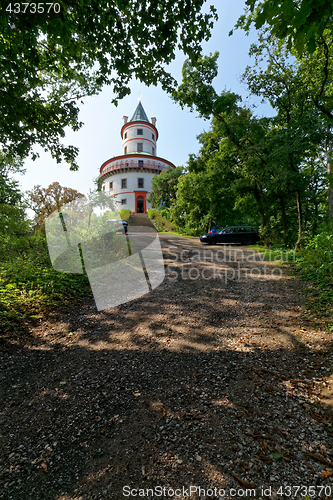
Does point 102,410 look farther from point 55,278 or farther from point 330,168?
point 330,168

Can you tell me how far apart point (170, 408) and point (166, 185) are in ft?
98.2

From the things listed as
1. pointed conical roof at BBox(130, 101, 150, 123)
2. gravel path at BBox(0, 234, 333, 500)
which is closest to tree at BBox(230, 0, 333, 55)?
gravel path at BBox(0, 234, 333, 500)

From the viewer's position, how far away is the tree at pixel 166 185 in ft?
95.7

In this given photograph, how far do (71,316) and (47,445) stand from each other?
11.0 feet

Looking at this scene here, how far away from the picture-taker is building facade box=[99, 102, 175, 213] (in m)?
42.0

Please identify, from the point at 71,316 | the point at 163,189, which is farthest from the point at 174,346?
the point at 163,189

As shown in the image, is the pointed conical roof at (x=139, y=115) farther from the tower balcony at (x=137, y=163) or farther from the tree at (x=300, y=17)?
the tree at (x=300, y=17)

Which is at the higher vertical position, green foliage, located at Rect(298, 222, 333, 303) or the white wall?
the white wall

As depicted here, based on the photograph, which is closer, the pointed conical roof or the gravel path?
the gravel path

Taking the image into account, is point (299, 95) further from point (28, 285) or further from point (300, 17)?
point (28, 285)

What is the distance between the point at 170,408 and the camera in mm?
2781

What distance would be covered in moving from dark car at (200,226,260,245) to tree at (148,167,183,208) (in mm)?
13275

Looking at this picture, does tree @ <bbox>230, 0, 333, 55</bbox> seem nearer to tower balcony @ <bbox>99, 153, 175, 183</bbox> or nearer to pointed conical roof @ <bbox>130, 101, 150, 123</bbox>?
tower balcony @ <bbox>99, 153, 175, 183</bbox>

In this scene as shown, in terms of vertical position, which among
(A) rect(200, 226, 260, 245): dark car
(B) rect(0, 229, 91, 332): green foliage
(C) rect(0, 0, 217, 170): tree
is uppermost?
(C) rect(0, 0, 217, 170): tree
